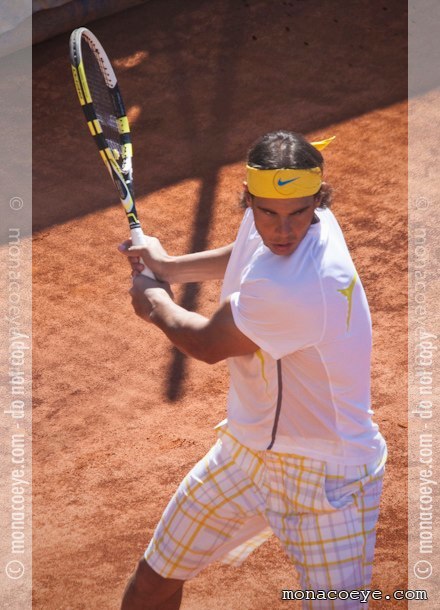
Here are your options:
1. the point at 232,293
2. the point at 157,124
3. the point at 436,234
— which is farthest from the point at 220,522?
the point at 157,124

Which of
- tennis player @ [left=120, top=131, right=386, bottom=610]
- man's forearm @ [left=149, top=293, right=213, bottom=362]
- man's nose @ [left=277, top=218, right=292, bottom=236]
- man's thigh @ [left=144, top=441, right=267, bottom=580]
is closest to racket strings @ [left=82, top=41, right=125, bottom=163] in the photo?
man's forearm @ [left=149, top=293, right=213, bottom=362]

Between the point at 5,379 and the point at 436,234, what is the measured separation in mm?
3245

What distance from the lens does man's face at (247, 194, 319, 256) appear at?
3.40 meters

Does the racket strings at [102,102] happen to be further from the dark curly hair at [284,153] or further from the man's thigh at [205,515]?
the man's thigh at [205,515]

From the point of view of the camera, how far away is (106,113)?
5125 millimetres

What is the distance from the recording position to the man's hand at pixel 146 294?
13.0 ft

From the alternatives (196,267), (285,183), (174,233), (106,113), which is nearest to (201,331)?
(285,183)

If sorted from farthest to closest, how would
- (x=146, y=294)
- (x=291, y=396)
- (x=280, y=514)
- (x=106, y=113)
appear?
(x=106, y=113), (x=146, y=294), (x=280, y=514), (x=291, y=396)

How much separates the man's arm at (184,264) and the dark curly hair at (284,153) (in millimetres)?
643

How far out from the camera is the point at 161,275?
4.23 meters

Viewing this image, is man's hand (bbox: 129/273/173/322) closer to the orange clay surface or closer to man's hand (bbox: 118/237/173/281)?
man's hand (bbox: 118/237/173/281)

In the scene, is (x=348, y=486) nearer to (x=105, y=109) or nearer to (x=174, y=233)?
(x=105, y=109)

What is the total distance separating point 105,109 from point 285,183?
2.03 metres

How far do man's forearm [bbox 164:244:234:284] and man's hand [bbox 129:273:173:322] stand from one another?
0.22 ft
